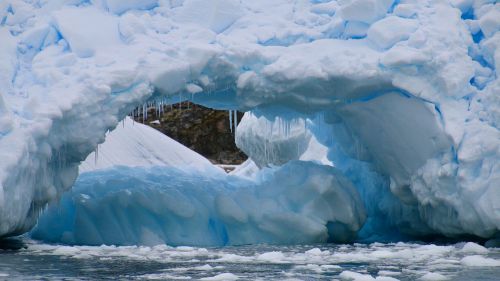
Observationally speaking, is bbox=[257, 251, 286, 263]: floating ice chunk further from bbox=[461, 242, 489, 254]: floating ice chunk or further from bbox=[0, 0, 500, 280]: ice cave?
bbox=[0, 0, 500, 280]: ice cave

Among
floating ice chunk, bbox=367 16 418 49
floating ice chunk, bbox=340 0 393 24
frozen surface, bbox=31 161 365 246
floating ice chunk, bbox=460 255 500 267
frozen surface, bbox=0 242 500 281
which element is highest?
floating ice chunk, bbox=340 0 393 24

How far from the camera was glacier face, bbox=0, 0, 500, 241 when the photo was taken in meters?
8.05

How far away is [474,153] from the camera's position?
8.27m

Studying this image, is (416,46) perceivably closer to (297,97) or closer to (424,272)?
(297,97)

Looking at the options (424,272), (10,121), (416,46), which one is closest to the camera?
(424,272)

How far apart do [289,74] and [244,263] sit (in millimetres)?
2433

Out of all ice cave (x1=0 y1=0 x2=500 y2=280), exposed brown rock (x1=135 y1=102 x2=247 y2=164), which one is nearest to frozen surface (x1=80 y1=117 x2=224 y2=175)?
ice cave (x1=0 y1=0 x2=500 y2=280)

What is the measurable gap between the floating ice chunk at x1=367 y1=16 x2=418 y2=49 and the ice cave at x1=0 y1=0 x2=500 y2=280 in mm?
18

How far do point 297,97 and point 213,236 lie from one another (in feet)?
6.32

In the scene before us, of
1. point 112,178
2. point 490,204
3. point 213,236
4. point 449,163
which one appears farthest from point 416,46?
point 112,178

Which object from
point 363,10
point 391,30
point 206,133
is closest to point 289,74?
point 363,10

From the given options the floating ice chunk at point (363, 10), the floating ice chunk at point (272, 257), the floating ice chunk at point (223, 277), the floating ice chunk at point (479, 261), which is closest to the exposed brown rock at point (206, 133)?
the floating ice chunk at point (363, 10)

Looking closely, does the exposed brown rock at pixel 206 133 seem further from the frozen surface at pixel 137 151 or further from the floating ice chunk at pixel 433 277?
the floating ice chunk at pixel 433 277

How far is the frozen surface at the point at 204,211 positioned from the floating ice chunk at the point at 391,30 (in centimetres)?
188
